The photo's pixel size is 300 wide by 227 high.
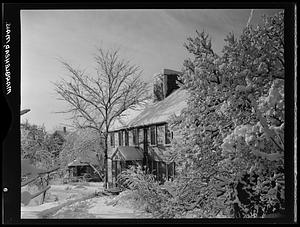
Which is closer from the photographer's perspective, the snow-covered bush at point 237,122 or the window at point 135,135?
the snow-covered bush at point 237,122

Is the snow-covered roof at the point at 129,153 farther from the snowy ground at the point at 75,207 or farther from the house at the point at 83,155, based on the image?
the snowy ground at the point at 75,207

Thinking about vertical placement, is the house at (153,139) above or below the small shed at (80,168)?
above

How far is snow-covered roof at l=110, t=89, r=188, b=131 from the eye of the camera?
2.54 meters

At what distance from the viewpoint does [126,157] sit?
2535mm

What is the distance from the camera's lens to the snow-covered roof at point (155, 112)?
8.32 ft

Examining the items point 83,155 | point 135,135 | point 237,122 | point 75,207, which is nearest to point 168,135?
point 135,135

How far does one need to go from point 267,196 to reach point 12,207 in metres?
1.82

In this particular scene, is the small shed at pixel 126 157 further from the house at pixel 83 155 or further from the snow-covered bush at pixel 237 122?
the snow-covered bush at pixel 237 122

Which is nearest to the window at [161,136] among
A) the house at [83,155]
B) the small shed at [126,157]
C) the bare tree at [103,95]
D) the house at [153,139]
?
the house at [153,139]

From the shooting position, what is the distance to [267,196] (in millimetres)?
2469

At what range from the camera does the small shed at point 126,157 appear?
254cm

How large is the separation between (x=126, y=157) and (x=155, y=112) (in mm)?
390

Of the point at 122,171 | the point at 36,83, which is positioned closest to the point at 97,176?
the point at 122,171

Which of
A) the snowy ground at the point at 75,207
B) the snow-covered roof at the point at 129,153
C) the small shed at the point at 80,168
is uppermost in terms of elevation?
the snow-covered roof at the point at 129,153
